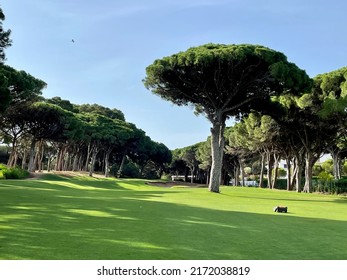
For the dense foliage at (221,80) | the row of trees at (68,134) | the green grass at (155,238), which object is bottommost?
the green grass at (155,238)

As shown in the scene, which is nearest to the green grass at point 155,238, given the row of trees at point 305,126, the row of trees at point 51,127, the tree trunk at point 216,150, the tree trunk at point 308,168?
the row of trees at point 51,127

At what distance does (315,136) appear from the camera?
133ft

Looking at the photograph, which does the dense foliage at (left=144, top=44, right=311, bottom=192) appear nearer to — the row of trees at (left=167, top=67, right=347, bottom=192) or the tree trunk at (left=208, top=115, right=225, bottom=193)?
the tree trunk at (left=208, top=115, right=225, bottom=193)

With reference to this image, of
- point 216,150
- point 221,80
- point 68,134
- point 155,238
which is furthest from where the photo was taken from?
point 68,134

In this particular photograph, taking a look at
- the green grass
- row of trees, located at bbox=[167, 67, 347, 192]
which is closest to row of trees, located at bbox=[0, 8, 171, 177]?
the green grass

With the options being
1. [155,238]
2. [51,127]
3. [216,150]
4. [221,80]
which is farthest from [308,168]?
[155,238]

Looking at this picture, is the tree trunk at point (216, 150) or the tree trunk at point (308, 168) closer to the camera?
the tree trunk at point (216, 150)

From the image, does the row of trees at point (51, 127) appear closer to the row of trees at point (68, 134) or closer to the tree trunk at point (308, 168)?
the row of trees at point (68, 134)

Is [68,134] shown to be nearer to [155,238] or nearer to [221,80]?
[221,80]

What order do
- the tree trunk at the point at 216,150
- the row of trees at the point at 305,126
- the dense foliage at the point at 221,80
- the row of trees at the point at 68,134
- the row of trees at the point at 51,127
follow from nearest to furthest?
the dense foliage at the point at 221,80 < the row of trees at the point at 305,126 < the tree trunk at the point at 216,150 < the row of trees at the point at 51,127 < the row of trees at the point at 68,134

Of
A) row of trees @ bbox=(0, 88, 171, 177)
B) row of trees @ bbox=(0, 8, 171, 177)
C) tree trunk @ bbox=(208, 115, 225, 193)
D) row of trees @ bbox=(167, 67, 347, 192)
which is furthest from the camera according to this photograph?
row of trees @ bbox=(0, 88, 171, 177)

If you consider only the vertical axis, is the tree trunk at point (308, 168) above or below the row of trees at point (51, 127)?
below
